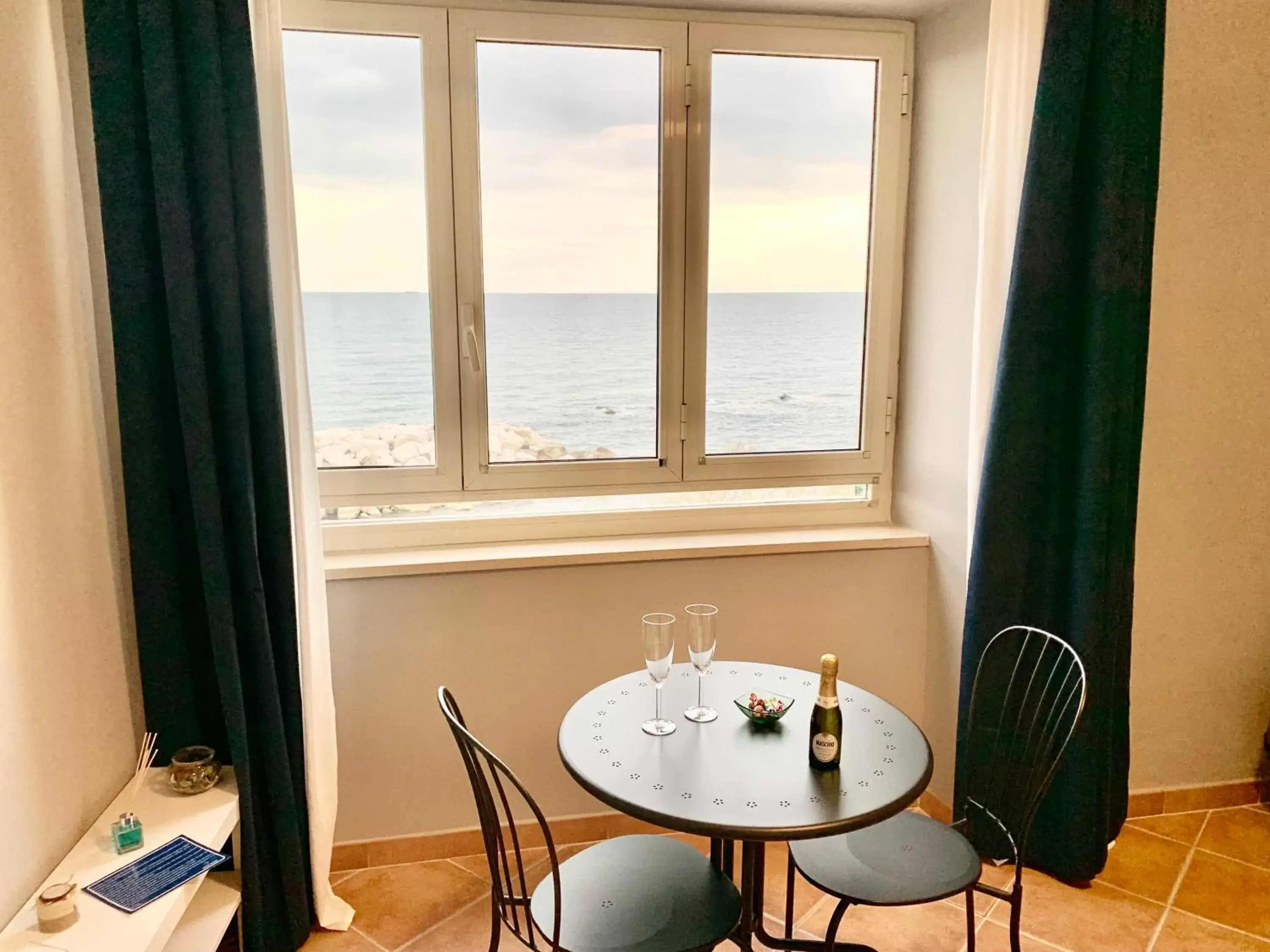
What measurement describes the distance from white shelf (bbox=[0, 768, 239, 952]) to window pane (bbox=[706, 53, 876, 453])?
62.0 inches

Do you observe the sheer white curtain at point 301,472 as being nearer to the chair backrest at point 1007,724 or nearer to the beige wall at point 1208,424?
the chair backrest at point 1007,724

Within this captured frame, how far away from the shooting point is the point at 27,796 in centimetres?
164

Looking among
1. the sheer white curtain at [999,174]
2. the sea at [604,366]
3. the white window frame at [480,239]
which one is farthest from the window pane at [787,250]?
the sheer white curtain at [999,174]

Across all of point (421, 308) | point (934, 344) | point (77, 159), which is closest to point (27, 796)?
point (77, 159)

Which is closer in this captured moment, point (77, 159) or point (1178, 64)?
point (77, 159)

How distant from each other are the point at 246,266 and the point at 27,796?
109cm

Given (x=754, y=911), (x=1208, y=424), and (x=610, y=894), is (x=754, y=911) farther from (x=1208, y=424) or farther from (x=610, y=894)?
(x=1208, y=424)

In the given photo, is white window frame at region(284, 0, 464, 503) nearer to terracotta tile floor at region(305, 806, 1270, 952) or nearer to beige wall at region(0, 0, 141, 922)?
beige wall at region(0, 0, 141, 922)

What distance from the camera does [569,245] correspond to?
2529 mm

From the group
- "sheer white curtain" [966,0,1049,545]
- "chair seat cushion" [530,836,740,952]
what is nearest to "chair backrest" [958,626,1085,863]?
"sheer white curtain" [966,0,1049,545]

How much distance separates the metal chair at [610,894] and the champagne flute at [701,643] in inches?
10.3

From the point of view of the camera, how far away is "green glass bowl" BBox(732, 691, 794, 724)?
183 centimetres

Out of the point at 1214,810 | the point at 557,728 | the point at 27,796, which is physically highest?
the point at 27,796

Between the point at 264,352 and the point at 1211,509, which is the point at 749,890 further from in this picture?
the point at 1211,509
